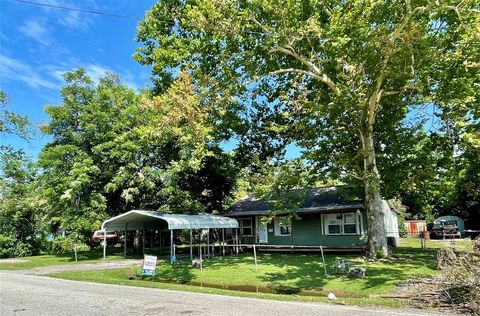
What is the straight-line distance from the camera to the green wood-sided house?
23766mm

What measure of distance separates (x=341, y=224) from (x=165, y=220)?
1124 cm

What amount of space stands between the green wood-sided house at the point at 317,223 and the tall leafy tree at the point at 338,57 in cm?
346

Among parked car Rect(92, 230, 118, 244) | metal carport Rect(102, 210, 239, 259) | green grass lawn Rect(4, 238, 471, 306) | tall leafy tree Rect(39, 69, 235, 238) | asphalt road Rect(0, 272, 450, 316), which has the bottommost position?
green grass lawn Rect(4, 238, 471, 306)

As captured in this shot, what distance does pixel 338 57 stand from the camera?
17.1m

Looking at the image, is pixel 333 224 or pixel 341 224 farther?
pixel 333 224

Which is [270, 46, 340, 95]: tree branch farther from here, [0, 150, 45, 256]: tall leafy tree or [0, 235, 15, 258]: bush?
[0, 235, 15, 258]: bush

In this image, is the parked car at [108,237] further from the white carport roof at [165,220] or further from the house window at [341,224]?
the house window at [341,224]

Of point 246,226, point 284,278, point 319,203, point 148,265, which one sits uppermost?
point 319,203

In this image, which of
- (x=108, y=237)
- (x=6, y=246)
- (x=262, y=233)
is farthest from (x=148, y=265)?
(x=108, y=237)

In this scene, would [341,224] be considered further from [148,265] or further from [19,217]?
[19,217]

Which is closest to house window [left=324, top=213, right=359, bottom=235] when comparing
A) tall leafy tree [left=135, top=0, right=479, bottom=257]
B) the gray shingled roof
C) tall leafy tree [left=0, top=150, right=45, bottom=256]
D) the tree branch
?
the gray shingled roof

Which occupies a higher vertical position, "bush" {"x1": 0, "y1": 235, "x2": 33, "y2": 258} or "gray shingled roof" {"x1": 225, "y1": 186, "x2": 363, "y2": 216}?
"gray shingled roof" {"x1": 225, "y1": 186, "x2": 363, "y2": 216}

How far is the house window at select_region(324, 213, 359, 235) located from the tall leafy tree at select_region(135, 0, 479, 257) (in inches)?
179

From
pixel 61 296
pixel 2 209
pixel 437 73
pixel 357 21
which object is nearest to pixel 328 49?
pixel 357 21
